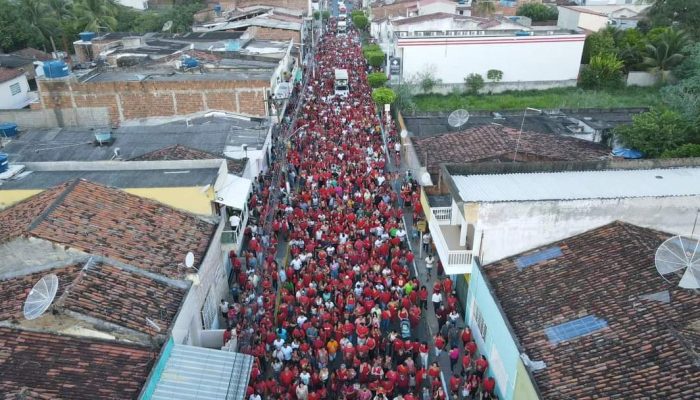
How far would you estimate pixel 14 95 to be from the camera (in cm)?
3359

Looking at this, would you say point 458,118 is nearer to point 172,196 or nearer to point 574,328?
point 172,196

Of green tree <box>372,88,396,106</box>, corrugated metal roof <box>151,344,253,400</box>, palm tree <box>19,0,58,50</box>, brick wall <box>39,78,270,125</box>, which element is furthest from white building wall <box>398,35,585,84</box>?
palm tree <box>19,0,58,50</box>

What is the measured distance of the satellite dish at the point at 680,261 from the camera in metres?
10.5

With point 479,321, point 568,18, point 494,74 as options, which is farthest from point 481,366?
point 568,18

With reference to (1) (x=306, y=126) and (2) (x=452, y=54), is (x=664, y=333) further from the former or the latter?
(2) (x=452, y=54)

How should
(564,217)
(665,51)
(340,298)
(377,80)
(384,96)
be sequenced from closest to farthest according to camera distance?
1. (564,217)
2. (340,298)
3. (384,96)
4. (377,80)
5. (665,51)

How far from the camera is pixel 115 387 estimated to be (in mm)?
9625

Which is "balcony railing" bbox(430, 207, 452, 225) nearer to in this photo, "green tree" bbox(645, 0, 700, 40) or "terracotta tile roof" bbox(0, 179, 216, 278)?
"terracotta tile roof" bbox(0, 179, 216, 278)

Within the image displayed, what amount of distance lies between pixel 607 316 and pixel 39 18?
50602 mm

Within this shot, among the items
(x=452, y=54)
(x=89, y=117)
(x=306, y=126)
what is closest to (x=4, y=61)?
(x=89, y=117)

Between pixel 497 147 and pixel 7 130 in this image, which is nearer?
pixel 497 147

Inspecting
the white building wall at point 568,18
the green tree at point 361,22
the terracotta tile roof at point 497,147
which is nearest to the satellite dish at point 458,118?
the terracotta tile roof at point 497,147

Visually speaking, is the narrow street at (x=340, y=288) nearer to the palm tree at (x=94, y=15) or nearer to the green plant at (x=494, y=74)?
the green plant at (x=494, y=74)

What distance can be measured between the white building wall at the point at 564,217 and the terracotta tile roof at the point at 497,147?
272 inches
